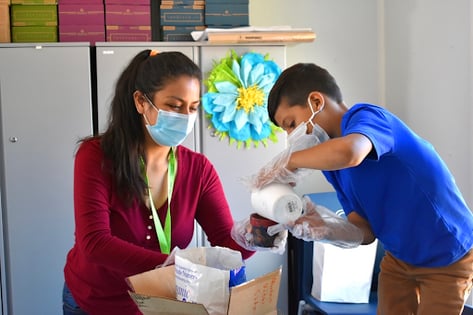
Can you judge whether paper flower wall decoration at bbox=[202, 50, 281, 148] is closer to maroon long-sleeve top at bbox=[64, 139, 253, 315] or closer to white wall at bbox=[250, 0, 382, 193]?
white wall at bbox=[250, 0, 382, 193]

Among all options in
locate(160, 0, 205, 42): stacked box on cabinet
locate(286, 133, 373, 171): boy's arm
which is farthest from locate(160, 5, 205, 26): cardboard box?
locate(286, 133, 373, 171): boy's arm

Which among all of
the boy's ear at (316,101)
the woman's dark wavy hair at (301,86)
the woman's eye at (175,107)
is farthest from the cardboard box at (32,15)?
the boy's ear at (316,101)

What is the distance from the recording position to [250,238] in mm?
1533

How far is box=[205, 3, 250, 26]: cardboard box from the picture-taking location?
10.6 feet

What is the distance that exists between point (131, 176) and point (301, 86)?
514 millimetres

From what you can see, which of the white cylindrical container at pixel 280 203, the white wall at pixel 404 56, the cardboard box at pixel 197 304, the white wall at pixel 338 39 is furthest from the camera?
the white wall at pixel 338 39

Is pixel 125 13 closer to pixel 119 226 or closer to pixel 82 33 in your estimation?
pixel 82 33

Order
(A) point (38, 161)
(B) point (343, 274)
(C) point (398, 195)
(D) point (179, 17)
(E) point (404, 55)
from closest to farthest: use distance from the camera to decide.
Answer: (C) point (398, 195), (B) point (343, 274), (A) point (38, 161), (D) point (179, 17), (E) point (404, 55)

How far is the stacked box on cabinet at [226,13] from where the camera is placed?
3215 mm

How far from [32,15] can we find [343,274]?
1995 millimetres

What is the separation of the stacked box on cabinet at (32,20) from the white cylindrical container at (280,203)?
2.11 metres

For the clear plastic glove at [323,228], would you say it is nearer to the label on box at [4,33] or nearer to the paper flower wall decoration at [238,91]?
the paper flower wall decoration at [238,91]

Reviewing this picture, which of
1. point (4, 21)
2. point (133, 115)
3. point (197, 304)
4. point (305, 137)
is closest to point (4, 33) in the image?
point (4, 21)

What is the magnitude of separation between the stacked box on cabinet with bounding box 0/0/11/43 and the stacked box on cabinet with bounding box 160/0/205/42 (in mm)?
Result: 769
